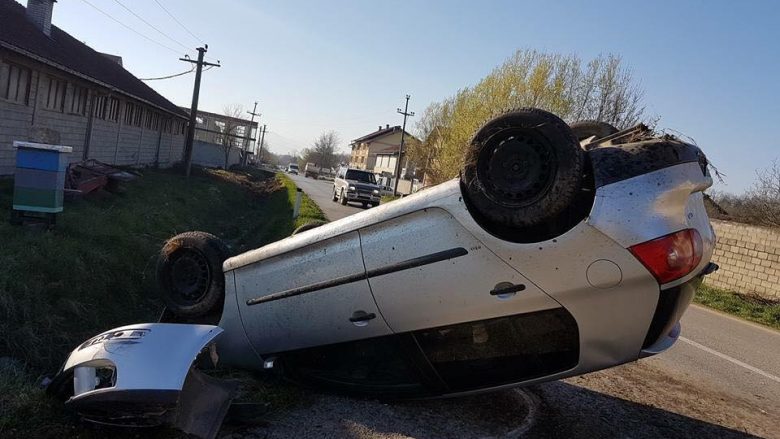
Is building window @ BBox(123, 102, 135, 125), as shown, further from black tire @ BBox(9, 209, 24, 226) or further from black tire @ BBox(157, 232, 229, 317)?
black tire @ BBox(157, 232, 229, 317)

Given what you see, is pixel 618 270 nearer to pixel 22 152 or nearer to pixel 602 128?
pixel 602 128

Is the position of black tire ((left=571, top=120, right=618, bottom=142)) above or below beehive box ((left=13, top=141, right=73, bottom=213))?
above

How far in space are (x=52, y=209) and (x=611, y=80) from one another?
1053 inches

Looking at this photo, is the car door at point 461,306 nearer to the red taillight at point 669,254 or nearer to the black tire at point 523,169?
the black tire at point 523,169

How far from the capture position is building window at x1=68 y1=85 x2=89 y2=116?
61.0 feet

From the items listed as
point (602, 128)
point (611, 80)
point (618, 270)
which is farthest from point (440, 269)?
point (611, 80)

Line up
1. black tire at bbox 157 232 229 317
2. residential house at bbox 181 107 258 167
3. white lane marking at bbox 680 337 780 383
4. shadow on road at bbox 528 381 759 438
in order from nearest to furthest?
1. shadow on road at bbox 528 381 759 438
2. black tire at bbox 157 232 229 317
3. white lane marking at bbox 680 337 780 383
4. residential house at bbox 181 107 258 167

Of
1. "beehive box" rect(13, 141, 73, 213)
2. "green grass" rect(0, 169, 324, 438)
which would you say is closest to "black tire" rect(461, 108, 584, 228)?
"green grass" rect(0, 169, 324, 438)

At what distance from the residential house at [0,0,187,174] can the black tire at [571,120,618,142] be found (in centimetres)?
1281

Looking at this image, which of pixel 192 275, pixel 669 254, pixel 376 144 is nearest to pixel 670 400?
pixel 669 254

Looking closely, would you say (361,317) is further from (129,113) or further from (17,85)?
(129,113)

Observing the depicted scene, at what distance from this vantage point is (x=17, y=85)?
14.5 meters

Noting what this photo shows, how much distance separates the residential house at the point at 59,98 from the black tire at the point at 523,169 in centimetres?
1291

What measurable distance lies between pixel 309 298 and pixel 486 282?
1.24 meters
